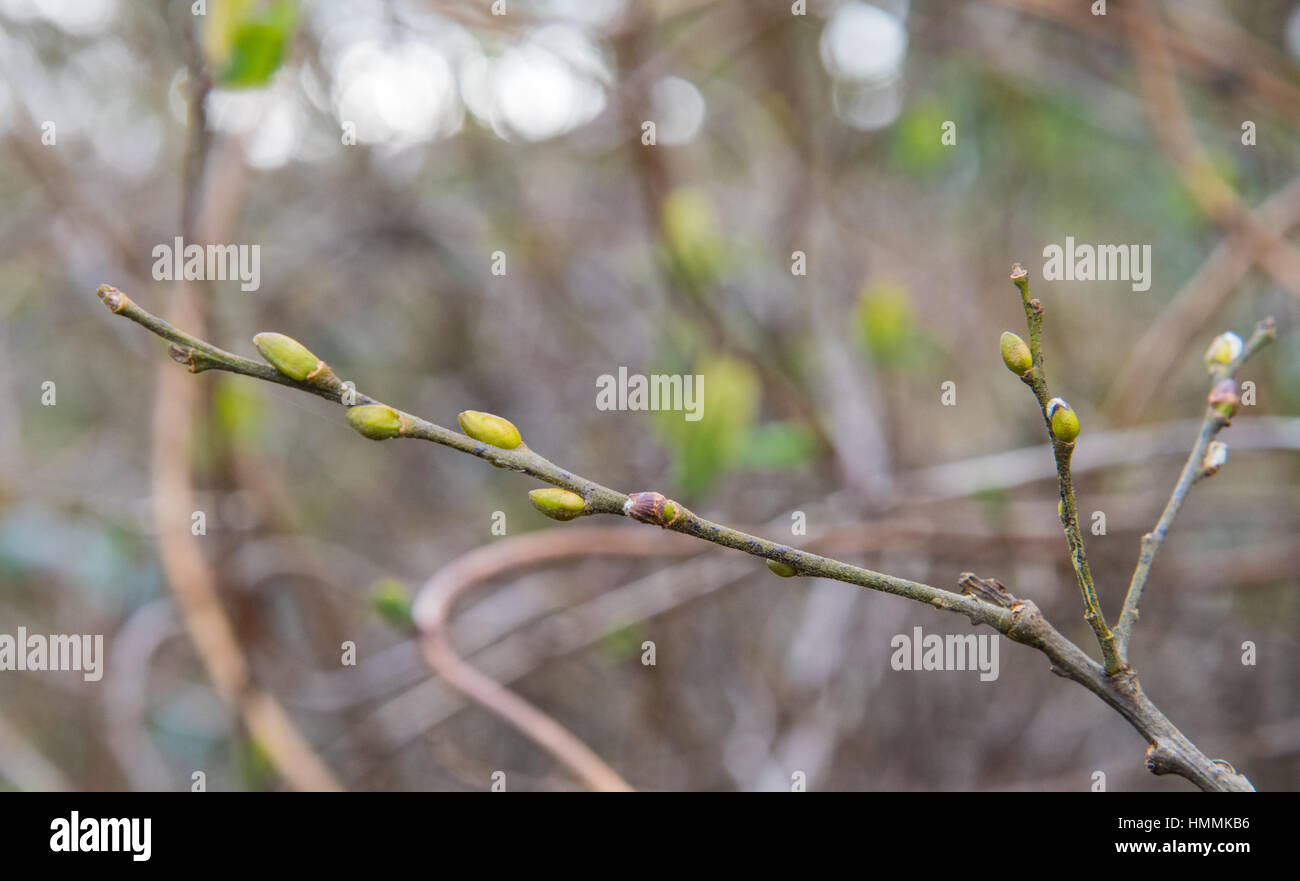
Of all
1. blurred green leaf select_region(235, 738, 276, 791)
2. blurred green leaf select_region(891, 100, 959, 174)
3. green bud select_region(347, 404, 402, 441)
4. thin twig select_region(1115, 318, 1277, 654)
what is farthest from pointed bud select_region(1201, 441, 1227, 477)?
blurred green leaf select_region(891, 100, 959, 174)

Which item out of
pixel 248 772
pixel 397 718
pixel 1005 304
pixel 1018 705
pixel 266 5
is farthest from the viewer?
pixel 1005 304

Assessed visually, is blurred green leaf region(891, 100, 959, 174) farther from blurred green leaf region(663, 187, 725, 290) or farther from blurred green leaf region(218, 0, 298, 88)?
Answer: blurred green leaf region(218, 0, 298, 88)

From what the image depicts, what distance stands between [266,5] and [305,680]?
3.41ft

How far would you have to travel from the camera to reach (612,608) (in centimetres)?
125

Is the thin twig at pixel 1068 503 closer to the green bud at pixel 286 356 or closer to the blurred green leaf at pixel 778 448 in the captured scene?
the green bud at pixel 286 356

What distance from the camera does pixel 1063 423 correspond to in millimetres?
385

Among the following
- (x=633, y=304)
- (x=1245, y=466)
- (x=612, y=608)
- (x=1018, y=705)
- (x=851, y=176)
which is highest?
(x=851, y=176)

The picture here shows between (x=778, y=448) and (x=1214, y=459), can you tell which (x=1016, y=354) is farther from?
(x=778, y=448)

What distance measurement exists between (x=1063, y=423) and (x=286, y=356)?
0.33m

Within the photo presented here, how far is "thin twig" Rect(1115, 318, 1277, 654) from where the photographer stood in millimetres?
395

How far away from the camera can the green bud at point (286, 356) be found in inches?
14.9

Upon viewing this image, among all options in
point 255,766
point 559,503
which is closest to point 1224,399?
point 559,503
